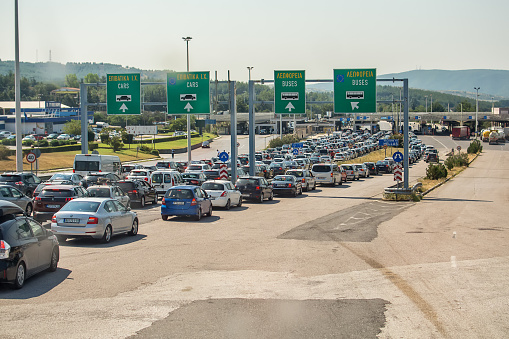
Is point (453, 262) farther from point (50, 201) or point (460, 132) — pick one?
point (460, 132)

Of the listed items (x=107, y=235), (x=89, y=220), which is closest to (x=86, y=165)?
(x=107, y=235)

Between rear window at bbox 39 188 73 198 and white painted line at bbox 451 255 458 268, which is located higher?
rear window at bbox 39 188 73 198

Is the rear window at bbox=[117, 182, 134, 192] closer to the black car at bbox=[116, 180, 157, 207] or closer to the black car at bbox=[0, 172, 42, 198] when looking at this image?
the black car at bbox=[116, 180, 157, 207]

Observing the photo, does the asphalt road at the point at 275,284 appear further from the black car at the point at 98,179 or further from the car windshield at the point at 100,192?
the black car at the point at 98,179

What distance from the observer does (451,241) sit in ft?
66.2

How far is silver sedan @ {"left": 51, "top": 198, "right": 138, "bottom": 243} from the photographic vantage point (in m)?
18.6

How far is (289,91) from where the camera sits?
4253 centimetres

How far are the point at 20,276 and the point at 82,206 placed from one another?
6.99 metres

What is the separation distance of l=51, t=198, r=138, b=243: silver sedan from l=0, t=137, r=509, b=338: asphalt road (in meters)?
0.50

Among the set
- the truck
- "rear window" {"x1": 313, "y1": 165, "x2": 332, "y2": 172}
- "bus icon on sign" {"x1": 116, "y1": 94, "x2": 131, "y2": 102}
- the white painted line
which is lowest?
the white painted line

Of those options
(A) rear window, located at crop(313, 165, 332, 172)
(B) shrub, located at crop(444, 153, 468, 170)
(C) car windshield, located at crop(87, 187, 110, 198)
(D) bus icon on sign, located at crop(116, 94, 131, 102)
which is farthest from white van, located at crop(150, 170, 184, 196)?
(B) shrub, located at crop(444, 153, 468, 170)

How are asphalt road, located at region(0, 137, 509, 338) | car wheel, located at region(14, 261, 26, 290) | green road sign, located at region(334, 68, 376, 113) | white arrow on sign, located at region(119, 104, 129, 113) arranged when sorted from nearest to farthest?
asphalt road, located at region(0, 137, 509, 338) < car wheel, located at region(14, 261, 26, 290) < green road sign, located at region(334, 68, 376, 113) < white arrow on sign, located at region(119, 104, 129, 113)

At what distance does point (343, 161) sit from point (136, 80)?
47016mm

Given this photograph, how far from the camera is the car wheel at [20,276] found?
1213cm
